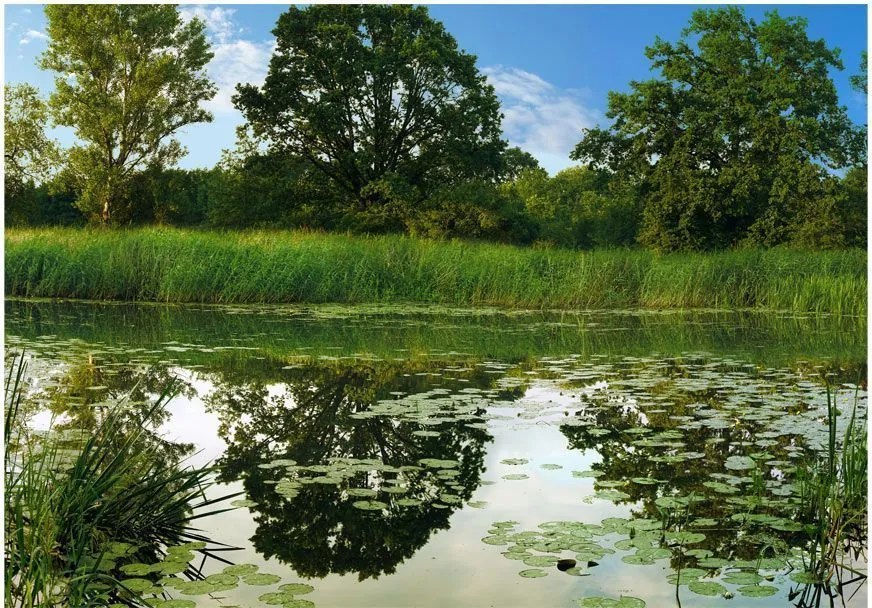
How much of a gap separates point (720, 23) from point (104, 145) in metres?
23.9

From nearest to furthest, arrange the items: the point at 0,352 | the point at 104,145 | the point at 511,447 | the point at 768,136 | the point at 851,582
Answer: the point at 0,352, the point at 851,582, the point at 511,447, the point at 768,136, the point at 104,145

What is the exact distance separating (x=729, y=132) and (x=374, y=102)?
40.6 feet

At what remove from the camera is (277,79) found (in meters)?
29.1

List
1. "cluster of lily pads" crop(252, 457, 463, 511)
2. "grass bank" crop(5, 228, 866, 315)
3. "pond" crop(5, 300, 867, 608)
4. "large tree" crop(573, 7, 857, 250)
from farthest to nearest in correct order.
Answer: "large tree" crop(573, 7, 857, 250)
"grass bank" crop(5, 228, 866, 315)
"cluster of lily pads" crop(252, 457, 463, 511)
"pond" crop(5, 300, 867, 608)

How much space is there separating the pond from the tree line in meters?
18.0

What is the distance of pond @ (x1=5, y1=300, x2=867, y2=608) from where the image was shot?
2.46 m

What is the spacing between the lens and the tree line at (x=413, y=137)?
1040 inches

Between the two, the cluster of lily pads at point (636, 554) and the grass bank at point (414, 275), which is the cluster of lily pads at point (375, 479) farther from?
the grass bank at point (414, 275)

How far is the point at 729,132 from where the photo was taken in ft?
88.5

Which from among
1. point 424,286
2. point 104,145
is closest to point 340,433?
point 424,286

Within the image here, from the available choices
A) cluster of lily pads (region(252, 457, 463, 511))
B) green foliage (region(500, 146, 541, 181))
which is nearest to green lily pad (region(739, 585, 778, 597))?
cluster of lily pads (region(252, 457, 463, 511))

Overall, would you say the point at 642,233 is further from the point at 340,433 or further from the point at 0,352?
the point at 0,352

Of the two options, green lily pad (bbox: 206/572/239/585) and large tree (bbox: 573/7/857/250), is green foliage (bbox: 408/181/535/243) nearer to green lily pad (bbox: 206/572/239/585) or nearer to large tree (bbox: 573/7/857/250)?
large tree (bbox: 573/7/857/250)

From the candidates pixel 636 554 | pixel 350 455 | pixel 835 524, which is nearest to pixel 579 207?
pixel 350 455
